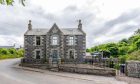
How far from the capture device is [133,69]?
26.1 metres

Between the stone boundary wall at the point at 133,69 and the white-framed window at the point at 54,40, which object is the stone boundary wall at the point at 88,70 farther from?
the white-framed window at the point at 54,40

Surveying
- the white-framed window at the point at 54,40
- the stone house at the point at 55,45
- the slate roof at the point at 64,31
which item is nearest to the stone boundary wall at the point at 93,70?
the stone house at the point at 55,45

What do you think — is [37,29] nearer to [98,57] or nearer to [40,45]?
[40,45]

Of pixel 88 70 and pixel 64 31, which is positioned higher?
pixel 64 31

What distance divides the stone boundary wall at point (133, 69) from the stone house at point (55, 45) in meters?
21.8

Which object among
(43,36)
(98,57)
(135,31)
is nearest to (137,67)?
(98,57)

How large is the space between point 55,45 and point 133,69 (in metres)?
24.0

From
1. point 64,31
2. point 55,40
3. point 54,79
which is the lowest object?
point 54,79

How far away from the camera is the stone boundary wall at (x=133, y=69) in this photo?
25.7 m

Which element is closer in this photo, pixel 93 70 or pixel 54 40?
pixel 93 70

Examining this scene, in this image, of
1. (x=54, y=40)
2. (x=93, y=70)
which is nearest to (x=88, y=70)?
(x=93, y=70)

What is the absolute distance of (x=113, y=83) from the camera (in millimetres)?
22094

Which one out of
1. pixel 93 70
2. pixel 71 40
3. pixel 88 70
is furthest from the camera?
pixel 71 40

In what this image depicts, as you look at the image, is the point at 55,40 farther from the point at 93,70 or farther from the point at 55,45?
the point at 93,70
